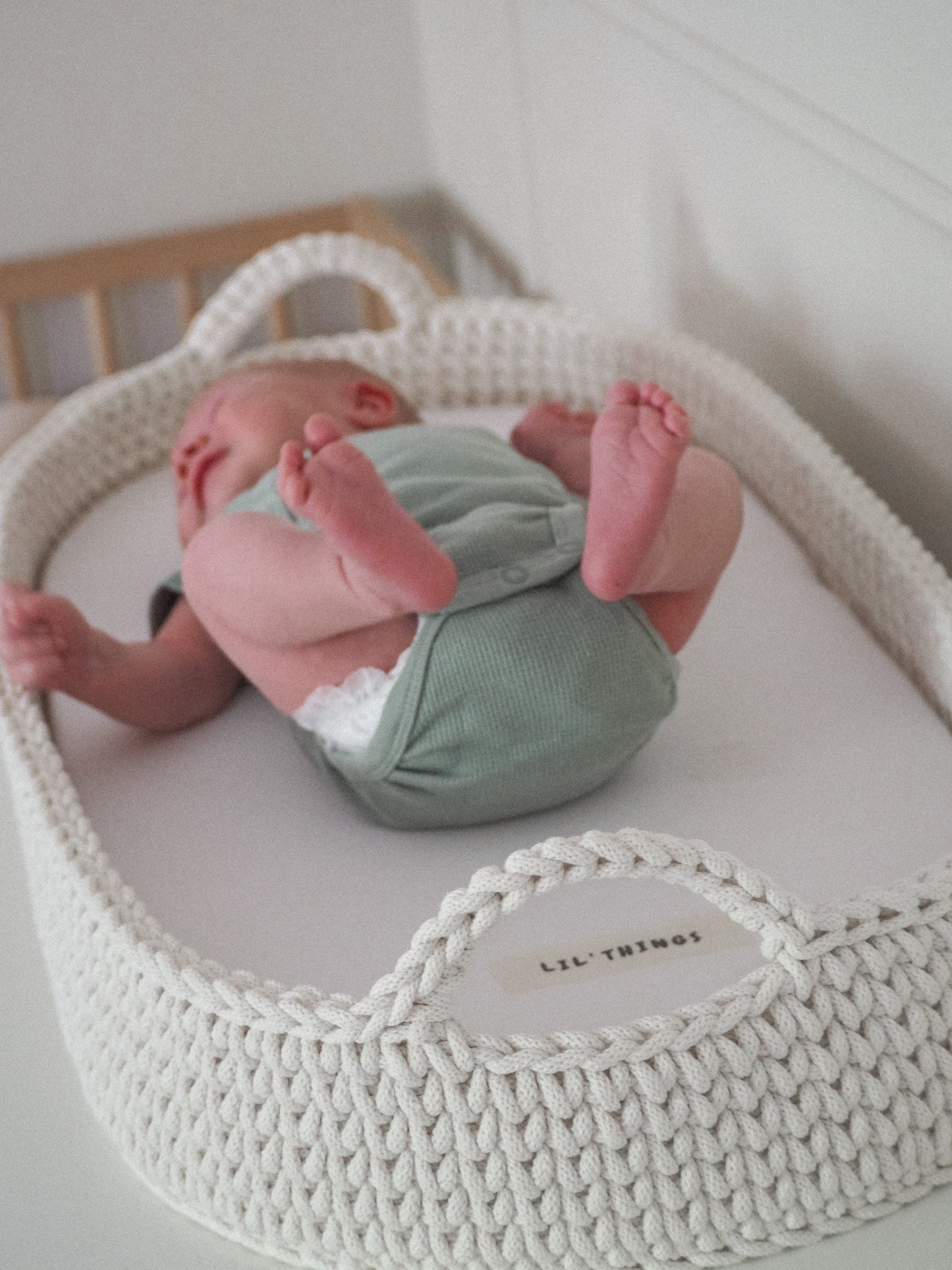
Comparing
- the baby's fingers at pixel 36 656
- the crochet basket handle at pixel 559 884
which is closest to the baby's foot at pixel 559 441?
the baby's fingers at pixel 36 656

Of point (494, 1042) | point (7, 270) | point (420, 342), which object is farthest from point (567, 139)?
point (494, 1042)

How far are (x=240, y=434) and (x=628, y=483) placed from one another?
1.52ft

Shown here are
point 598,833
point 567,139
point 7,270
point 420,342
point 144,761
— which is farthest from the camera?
point 7,270

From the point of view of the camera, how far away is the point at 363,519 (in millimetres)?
803

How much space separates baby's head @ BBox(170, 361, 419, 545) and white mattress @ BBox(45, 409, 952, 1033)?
18 cm

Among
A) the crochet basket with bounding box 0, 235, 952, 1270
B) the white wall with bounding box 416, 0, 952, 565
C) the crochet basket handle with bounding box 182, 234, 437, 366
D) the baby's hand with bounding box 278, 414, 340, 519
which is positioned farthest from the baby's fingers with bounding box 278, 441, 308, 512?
the crochet basket handle with bounding box 182, 234, 437, 366

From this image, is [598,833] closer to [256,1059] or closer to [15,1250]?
[256,1059]

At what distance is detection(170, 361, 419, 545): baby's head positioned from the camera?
1.17 metres

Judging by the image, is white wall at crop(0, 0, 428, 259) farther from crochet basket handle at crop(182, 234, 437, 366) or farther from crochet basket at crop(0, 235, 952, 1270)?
crochet basket at crop(0, 235, 952, 1270)

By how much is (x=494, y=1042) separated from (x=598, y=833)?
12cm

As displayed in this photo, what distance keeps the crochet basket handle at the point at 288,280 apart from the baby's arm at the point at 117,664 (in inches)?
19.5

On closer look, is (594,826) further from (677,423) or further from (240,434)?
(240,434)

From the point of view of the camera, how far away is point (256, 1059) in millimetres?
702

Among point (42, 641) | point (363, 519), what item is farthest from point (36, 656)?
point (363, 519)
